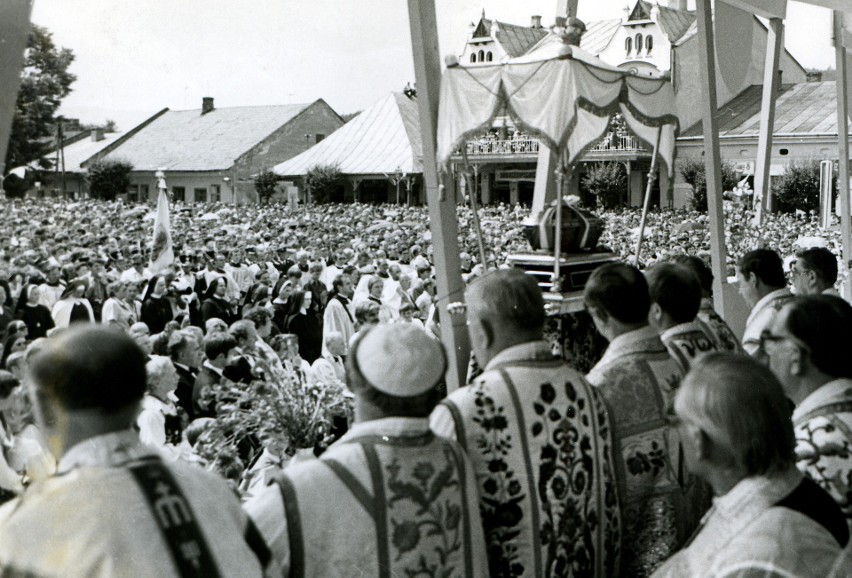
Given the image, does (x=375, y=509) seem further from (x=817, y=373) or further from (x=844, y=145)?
(x=844, y=145)

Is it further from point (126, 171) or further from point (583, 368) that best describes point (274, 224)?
point (583, 368)

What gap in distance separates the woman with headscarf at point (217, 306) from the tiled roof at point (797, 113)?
1715cm

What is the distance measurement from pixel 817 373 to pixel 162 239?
9702 mm

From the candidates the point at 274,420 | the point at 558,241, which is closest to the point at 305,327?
the point at 558,241

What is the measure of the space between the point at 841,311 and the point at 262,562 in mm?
1454

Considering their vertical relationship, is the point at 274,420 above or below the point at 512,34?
below

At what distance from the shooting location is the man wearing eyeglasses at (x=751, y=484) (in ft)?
5.55

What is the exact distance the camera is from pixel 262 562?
1.81 meters

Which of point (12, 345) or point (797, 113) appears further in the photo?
point (797, 113)

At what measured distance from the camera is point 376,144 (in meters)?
17.1

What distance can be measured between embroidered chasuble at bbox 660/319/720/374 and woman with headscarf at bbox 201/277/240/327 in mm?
7288

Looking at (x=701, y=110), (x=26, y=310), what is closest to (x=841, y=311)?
(x=701, y=110)

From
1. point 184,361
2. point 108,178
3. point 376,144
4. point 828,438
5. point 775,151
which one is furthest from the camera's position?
point 775,151

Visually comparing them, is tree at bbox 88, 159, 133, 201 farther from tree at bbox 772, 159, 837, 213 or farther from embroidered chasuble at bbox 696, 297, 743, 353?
tree at bbox 772, 159, 837, 213
